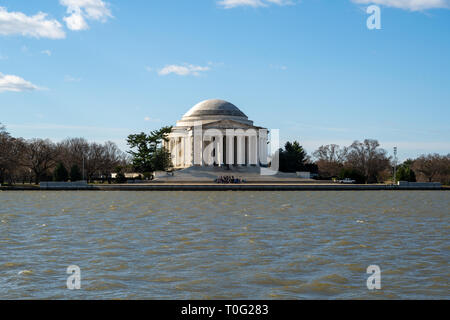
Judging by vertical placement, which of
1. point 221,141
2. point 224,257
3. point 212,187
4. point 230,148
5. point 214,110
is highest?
point 214,110

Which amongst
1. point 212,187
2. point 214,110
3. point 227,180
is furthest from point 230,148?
point 212,187

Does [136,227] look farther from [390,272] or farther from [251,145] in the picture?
[251,145]

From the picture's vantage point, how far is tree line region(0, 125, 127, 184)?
7594 centimetres

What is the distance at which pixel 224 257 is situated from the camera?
57.9 feet

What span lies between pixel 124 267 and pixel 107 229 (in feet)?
31.4

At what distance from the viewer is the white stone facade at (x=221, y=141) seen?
101938mm

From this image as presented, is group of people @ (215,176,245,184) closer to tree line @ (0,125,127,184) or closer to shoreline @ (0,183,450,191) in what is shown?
shoreline @ (0,183,450,191)

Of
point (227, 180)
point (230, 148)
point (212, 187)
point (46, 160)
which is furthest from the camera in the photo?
point (230, 148)

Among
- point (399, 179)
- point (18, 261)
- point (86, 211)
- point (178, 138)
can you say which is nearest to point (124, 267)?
point (18, 261)

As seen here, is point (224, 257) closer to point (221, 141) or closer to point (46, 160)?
point (46, 160)

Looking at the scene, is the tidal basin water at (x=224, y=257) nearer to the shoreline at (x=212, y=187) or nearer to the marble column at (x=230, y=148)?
the shoreline at (x=212, y=187)

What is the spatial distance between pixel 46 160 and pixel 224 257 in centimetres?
7548

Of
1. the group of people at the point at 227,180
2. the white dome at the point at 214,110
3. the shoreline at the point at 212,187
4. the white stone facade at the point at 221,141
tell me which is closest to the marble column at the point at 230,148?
the white stone facade at the point at 221,141

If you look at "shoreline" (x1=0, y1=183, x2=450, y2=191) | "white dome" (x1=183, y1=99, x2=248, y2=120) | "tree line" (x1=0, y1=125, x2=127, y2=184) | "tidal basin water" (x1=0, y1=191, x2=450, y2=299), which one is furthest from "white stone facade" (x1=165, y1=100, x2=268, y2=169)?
"tidal basin water" (x1=0, y1=191, x2=450, y2=299)
